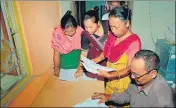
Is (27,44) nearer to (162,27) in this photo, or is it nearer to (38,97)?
(38,97)

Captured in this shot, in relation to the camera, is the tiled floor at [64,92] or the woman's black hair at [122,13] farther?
the tiled floor at [64,92]

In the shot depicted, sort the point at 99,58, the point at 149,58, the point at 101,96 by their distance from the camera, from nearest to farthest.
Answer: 1. the point at 149,58
2. the point at 99,58
3. the point at 101,96

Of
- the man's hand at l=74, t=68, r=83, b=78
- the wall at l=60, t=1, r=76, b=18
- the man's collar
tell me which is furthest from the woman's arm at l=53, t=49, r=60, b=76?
the man's collar

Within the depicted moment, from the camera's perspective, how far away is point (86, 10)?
0.95m

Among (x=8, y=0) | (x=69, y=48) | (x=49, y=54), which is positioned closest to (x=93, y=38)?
(x=69, y=48)

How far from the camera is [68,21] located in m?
0.96

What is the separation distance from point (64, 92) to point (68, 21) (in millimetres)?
415

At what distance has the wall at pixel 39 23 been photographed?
948mm

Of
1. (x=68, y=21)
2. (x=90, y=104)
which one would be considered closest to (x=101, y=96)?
(x=90, y=104)

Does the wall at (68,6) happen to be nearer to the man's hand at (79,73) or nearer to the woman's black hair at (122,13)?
the woman's black hair at (122,13)

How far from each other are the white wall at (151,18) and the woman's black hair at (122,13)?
0.03 m

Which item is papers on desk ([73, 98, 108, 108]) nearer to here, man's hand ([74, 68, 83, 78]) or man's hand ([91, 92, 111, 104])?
man's hand ([91, 92, 111, 104])

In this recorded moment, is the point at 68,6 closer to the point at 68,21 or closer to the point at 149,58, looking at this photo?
the point at 68,21

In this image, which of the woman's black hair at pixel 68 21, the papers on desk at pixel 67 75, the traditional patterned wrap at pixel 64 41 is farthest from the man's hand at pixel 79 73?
the woman's black hair at pixel 68 21
